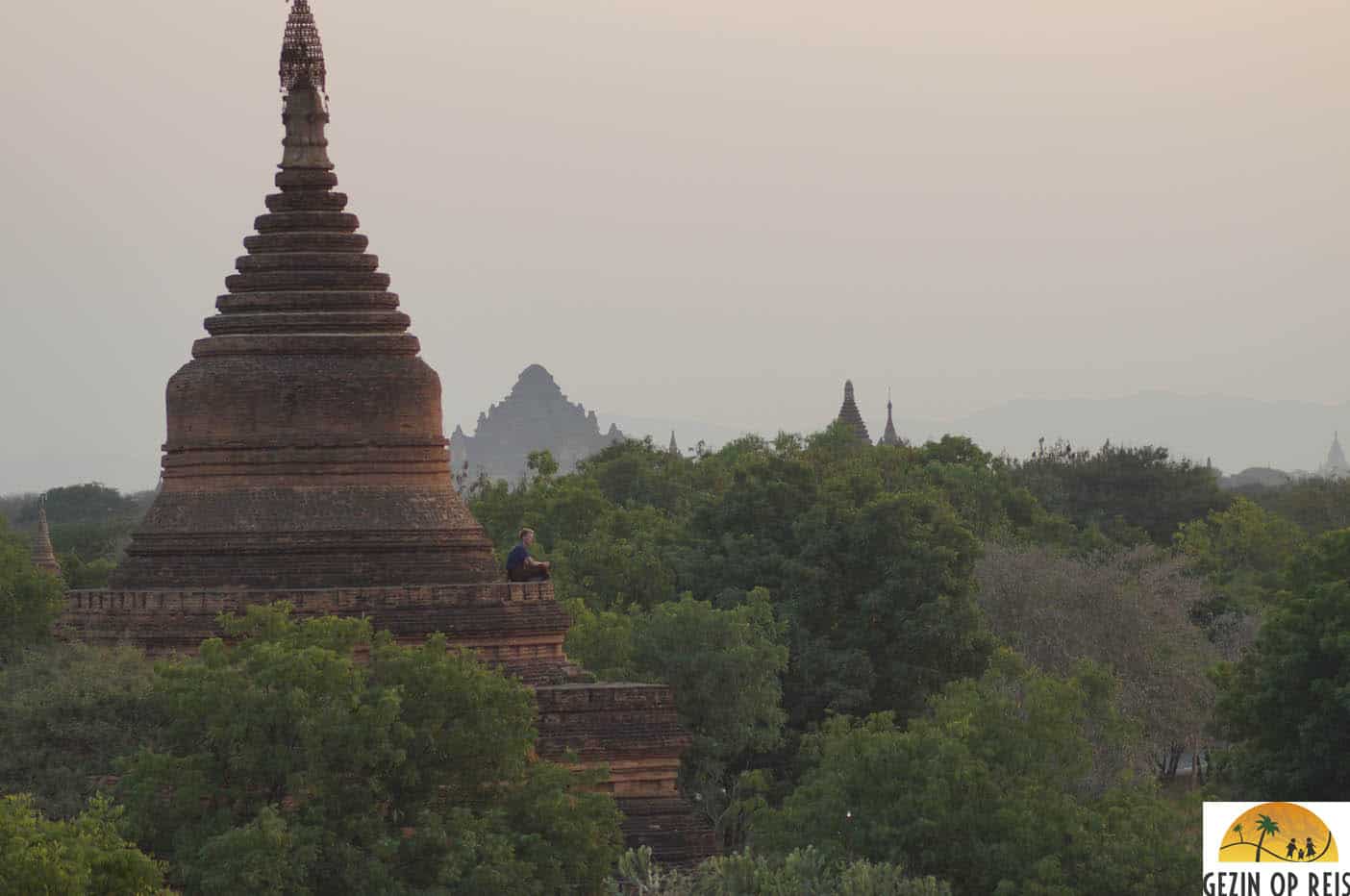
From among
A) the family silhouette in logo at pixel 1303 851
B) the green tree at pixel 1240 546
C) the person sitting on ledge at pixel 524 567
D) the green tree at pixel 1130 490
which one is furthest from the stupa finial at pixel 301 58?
the green tree at pixel 1130 490

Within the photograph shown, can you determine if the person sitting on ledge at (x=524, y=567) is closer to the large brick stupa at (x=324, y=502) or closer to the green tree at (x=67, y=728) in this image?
the large brick stupa at (x=324, y=502)

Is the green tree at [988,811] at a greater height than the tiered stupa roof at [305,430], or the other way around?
the tiered stupa roof at [305,430]

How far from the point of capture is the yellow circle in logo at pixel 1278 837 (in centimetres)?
3388

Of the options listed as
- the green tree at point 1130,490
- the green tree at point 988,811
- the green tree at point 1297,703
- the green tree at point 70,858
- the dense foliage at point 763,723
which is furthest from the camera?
the green tree at point 1130,490

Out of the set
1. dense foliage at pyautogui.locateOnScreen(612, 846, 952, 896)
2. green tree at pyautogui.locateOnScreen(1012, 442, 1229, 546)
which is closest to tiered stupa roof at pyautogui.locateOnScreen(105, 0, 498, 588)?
dense foliage at pyautogui.locateOnScreen(612, 846, 952, 896)

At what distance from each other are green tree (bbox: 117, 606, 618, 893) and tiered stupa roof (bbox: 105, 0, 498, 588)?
7.08 metres

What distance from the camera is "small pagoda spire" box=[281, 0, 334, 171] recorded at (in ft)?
142

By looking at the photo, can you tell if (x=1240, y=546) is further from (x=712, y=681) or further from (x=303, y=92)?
(x=303, y=92)

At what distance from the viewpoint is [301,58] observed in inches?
1700

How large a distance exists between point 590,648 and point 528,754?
1301cm

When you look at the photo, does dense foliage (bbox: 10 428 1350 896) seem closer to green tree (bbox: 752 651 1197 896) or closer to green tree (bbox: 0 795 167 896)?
green tree (bbox: 752 651 1197 896)

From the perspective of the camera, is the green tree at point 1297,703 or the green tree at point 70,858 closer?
the green tree at point 70,858

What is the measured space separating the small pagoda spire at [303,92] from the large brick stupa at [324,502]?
0.09 feet

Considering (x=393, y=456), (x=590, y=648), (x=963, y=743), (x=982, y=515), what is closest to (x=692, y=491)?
(x=982, y=515)
